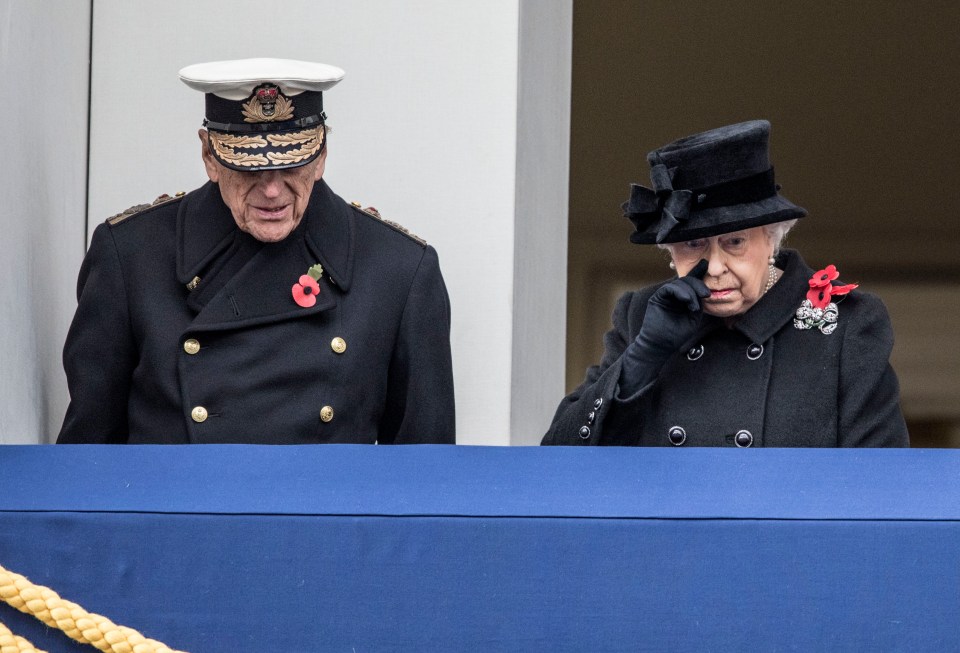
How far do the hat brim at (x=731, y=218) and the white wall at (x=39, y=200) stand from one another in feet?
4.00

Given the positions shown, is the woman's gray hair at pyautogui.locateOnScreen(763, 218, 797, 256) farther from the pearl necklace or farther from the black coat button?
the black coat button

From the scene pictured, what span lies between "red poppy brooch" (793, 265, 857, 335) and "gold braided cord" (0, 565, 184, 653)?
46.1 inches

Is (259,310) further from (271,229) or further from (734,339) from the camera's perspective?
(734,339)

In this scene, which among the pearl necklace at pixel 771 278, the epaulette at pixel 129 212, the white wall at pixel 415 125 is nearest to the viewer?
the pearl necklace at pixel 771 278

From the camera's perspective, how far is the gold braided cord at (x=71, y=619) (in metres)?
2.08

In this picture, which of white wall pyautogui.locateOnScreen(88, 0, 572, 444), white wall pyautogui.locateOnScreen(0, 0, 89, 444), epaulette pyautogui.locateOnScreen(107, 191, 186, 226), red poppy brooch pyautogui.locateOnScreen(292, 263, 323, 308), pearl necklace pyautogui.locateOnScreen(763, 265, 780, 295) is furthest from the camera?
white wall pyautogui.locateOnScreen(88, 0, 572, 444)

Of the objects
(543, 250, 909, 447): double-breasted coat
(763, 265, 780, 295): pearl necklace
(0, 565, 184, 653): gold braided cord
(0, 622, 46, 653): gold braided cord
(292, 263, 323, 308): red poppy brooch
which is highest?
(763, 265, 780, 295): pearl necklace

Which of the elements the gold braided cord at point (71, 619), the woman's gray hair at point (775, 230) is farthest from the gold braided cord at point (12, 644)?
the woman's gray hair at point (775, 230)

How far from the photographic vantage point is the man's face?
282 centimetres

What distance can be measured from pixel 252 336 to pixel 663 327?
0.71 m

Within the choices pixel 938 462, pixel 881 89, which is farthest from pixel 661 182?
pixel 881 89

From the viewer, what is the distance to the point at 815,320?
2.71 meters

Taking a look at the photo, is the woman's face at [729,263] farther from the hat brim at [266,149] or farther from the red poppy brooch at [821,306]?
the hat brim at [266,149]

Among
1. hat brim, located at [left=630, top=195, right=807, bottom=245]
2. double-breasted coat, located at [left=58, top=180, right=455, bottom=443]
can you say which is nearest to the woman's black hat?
hat brim, located at [left=630, top=195, right=807, bottom=245]
